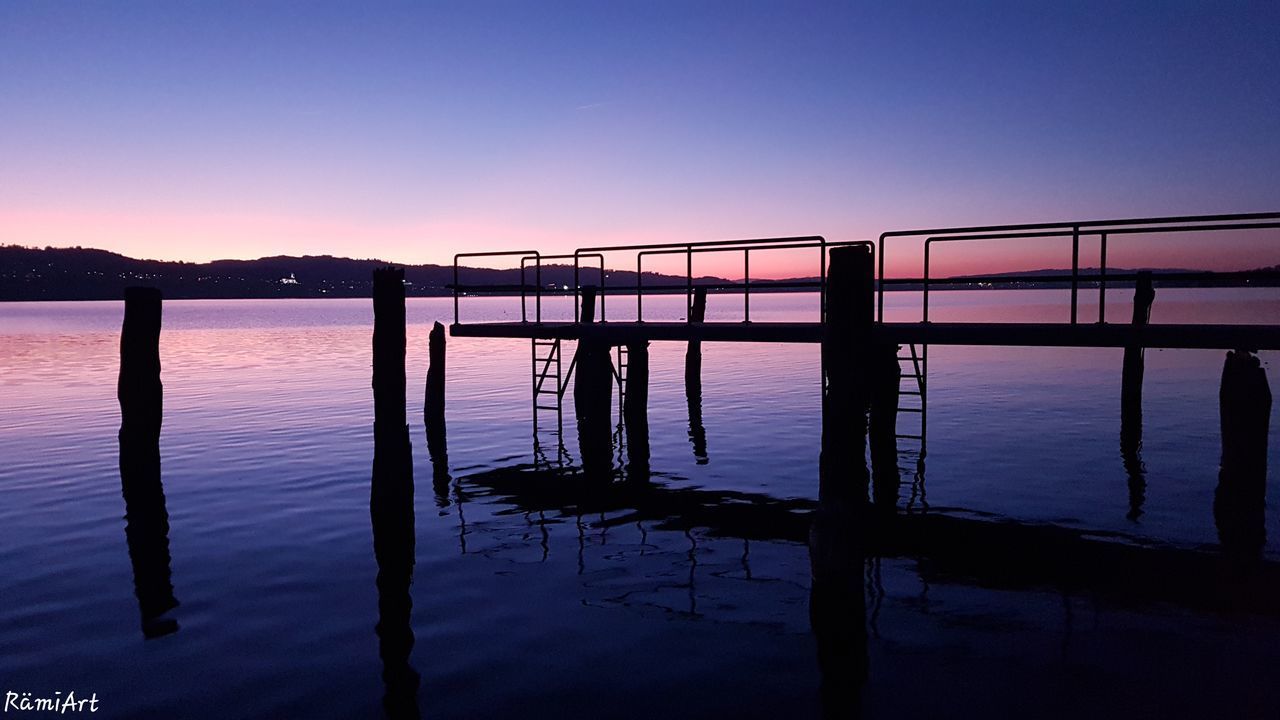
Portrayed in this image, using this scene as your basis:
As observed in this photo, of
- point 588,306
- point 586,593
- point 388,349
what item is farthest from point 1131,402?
point 388,349

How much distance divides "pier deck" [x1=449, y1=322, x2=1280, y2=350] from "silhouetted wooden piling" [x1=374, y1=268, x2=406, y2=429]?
583 cm

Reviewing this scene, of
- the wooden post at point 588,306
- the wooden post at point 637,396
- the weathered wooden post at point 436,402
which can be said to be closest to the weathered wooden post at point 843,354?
the wooden post at point 637,396

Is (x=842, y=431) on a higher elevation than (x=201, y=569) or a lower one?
higher

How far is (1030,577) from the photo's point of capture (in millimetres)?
9539

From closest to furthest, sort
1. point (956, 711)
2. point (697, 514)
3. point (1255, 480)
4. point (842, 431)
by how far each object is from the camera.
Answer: point (956, 711) < point (842, 431) < point (1255, 480) < point (697, 514)

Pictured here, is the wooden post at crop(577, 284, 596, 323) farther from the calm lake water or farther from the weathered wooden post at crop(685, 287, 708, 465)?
the calm lake water

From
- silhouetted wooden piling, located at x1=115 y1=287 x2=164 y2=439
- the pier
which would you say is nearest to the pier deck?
the pier

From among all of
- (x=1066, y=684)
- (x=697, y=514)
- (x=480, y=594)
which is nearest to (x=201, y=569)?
(x=480, y=594)

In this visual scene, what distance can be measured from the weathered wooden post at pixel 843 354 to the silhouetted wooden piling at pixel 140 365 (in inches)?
416

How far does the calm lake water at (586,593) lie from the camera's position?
6.95 meters

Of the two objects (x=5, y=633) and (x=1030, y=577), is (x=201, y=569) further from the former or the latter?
(x=1030, y=577)

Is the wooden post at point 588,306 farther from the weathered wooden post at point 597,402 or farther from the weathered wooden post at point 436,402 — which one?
the weathered wooden post at point 436,402

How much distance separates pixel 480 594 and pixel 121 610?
143 inches

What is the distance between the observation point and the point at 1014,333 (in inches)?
474
